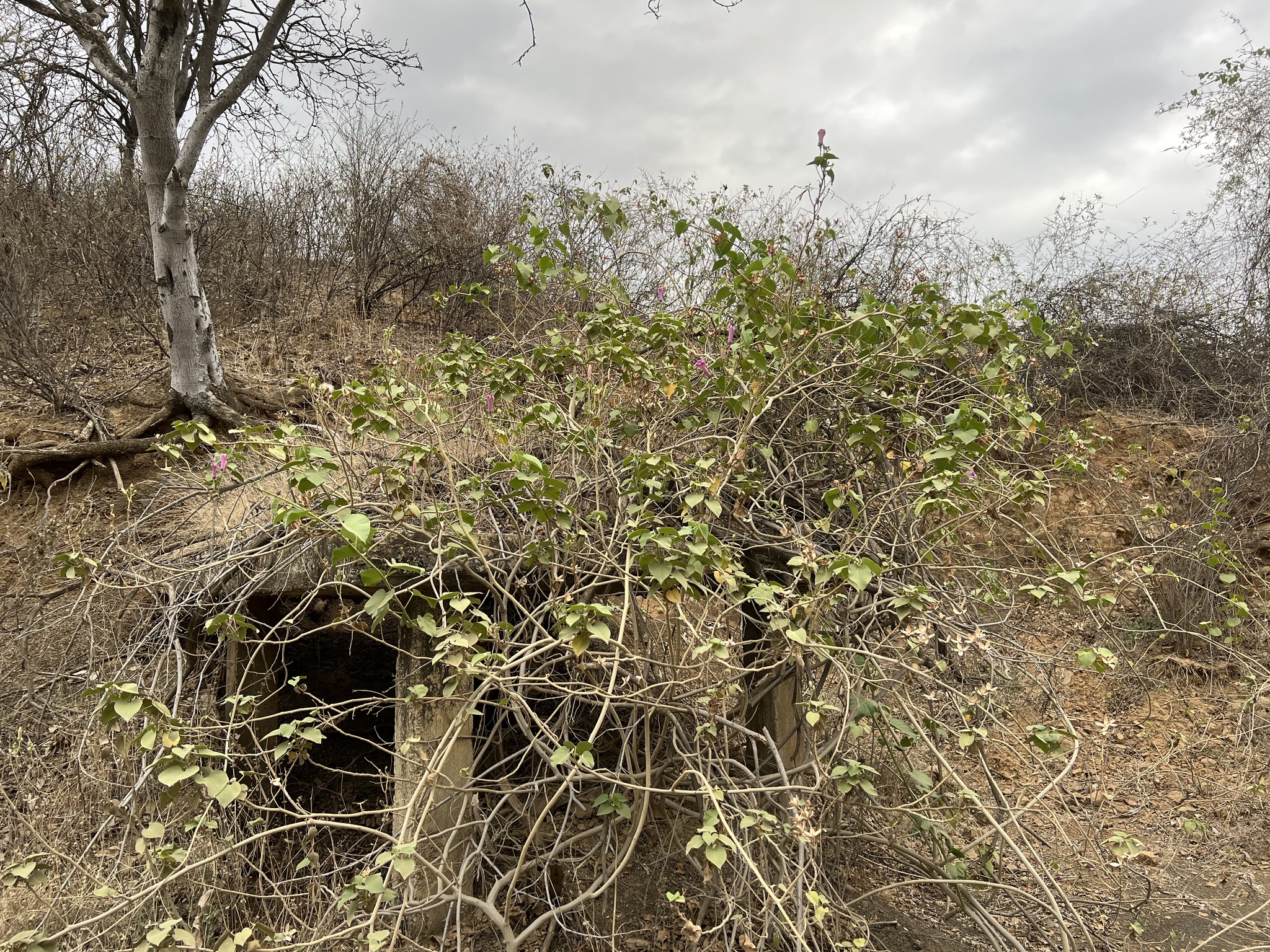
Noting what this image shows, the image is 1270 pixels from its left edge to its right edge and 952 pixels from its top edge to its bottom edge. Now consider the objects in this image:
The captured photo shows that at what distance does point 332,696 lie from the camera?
5.89 m

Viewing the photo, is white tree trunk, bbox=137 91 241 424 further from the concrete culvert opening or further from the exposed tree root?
the concrete culvert opening

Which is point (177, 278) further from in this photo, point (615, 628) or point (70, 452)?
point (615, 628)

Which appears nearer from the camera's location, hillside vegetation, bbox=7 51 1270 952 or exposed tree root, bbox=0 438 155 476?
hillside vegetation, bbox=7 51 1270 952

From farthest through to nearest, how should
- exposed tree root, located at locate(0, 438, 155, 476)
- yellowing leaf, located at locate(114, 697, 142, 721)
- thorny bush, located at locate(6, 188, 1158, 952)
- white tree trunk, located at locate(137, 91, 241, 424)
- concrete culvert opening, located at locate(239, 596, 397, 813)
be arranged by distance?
white tree trunk, located at locate(137, 91, 241, 424), exposed tree root, located at locate(0, 438, 155, 476), concrete culvert opening, located at locate(239, 596, 397, 813), thorny bush, located at locate(6, 188, 1158, 952), yellowing leaf, located at locate(114, 697, 142, 721)

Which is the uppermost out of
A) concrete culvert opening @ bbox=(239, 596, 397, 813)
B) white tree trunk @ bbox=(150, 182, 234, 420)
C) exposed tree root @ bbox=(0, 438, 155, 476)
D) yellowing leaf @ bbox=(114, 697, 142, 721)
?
white tree trunk @ bbox=(150, 182, 234, 420)

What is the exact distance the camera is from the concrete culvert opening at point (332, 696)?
4.52 meters

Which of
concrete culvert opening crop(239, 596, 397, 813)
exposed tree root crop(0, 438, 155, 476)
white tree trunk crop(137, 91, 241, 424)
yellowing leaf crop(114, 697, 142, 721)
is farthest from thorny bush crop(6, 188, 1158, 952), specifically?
white tree trunk crop(137, 91, 241, 424)

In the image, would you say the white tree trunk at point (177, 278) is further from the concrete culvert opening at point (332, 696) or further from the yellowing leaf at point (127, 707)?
the yellowing leaf at point (127, 707)

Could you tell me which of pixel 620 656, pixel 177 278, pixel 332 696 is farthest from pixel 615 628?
pixel 177 278

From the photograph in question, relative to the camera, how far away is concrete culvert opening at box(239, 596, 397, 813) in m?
4.52

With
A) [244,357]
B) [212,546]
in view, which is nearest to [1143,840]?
[212,546]

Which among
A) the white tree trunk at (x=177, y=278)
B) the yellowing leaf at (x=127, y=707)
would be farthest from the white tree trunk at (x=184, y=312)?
the yellowing leaf at (x=127, y=707)

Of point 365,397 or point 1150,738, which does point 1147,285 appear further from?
point 365,397

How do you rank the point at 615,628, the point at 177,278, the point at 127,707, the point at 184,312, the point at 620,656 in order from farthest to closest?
the point at 184,312 → the point at 177,278 → the point at 615,628 → the point at 620,656 → the point at 127,707
